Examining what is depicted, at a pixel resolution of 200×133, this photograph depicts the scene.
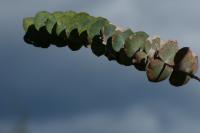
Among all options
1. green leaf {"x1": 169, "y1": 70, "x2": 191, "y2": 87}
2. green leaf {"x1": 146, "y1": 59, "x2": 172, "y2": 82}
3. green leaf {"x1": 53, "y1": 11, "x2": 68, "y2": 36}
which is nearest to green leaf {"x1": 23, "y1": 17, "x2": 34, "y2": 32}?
green leaf {"x1": 53, "y1": 11, "x2": 68, "y2": 36}

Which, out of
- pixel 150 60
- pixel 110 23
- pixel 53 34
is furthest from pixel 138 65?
pixel 53 34

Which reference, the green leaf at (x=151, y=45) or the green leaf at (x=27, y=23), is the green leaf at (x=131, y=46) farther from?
the green leaf at (x=27, y=23)

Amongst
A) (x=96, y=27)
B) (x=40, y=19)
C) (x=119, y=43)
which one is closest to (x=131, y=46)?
(x=119, y=43)

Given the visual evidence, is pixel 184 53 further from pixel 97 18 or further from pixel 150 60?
pixel 97 18

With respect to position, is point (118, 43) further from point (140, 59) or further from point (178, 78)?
point (178, 78)

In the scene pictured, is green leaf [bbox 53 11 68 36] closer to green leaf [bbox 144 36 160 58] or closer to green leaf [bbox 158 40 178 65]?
green leaf [bbox 144 36 160 58]
